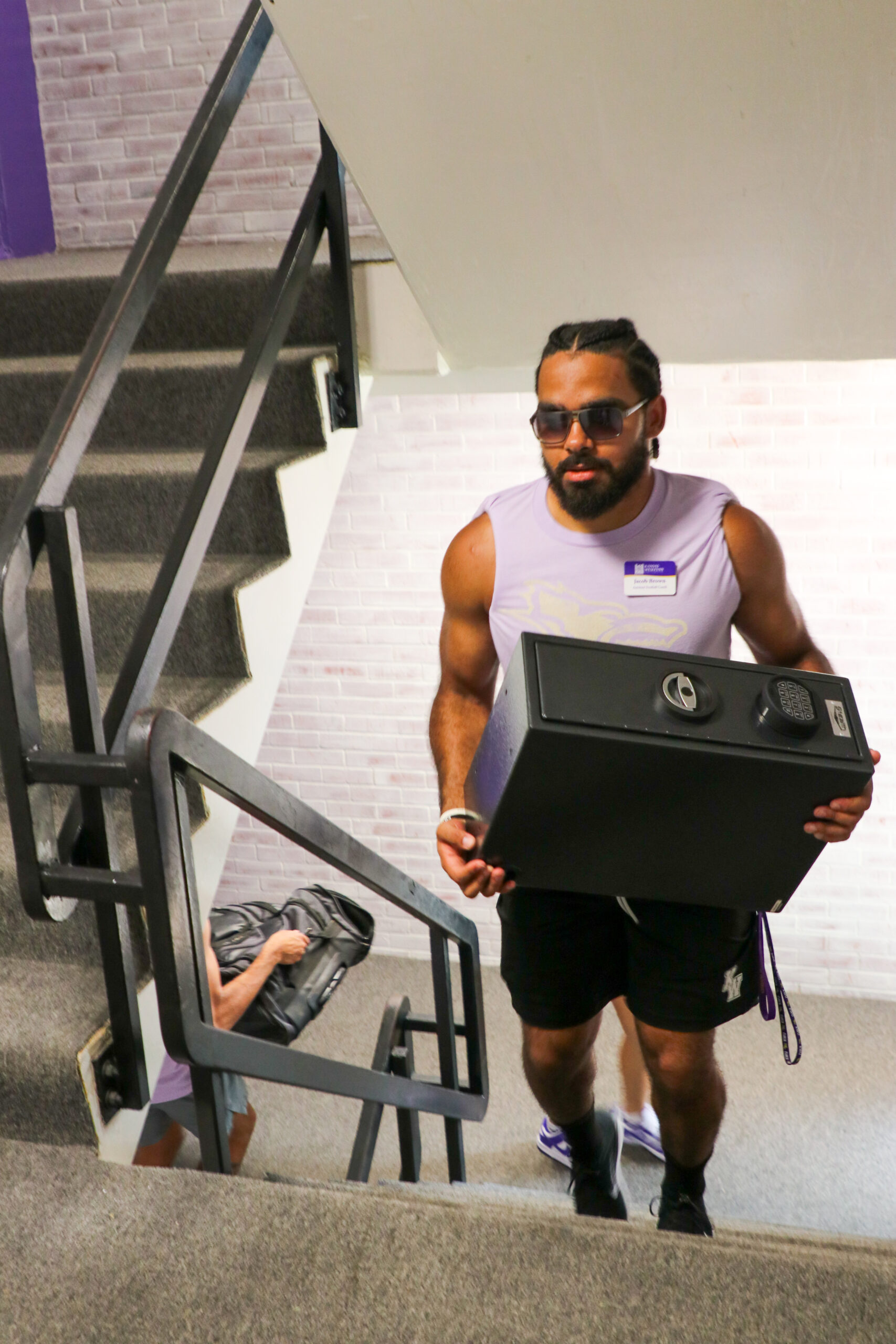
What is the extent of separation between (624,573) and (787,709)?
0.52m

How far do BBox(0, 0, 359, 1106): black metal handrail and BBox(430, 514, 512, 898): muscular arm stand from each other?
17.3 inches

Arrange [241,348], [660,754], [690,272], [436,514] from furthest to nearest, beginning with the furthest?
[436,514] → [241,348] → [690,272] → [660,754]

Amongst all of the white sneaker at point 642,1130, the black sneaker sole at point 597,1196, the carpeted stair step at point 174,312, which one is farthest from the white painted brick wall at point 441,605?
the black sneaker sole at point 597,1196

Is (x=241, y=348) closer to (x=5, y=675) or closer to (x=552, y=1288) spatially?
(x=5, y=675)

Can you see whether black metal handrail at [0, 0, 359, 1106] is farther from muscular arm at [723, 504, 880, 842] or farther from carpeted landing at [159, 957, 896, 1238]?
carpeted landing at [159, 957, 896, 1238]

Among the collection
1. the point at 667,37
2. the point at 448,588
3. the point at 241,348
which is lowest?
the point at 448,588

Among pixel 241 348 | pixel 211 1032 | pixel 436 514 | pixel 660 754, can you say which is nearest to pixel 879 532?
pixel 436 514

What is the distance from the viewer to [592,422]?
165 centimetres

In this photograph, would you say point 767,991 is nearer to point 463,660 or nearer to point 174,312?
point 463,660

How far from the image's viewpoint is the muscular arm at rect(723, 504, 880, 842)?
1703 millimetres

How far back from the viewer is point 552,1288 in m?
1.26

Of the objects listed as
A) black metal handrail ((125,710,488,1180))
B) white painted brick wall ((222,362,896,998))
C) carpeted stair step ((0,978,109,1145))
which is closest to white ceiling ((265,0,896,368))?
black metal handrail ((125,710,488,1180))

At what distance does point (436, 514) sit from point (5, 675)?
9.44 ft

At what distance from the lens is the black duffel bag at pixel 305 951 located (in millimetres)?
2873
